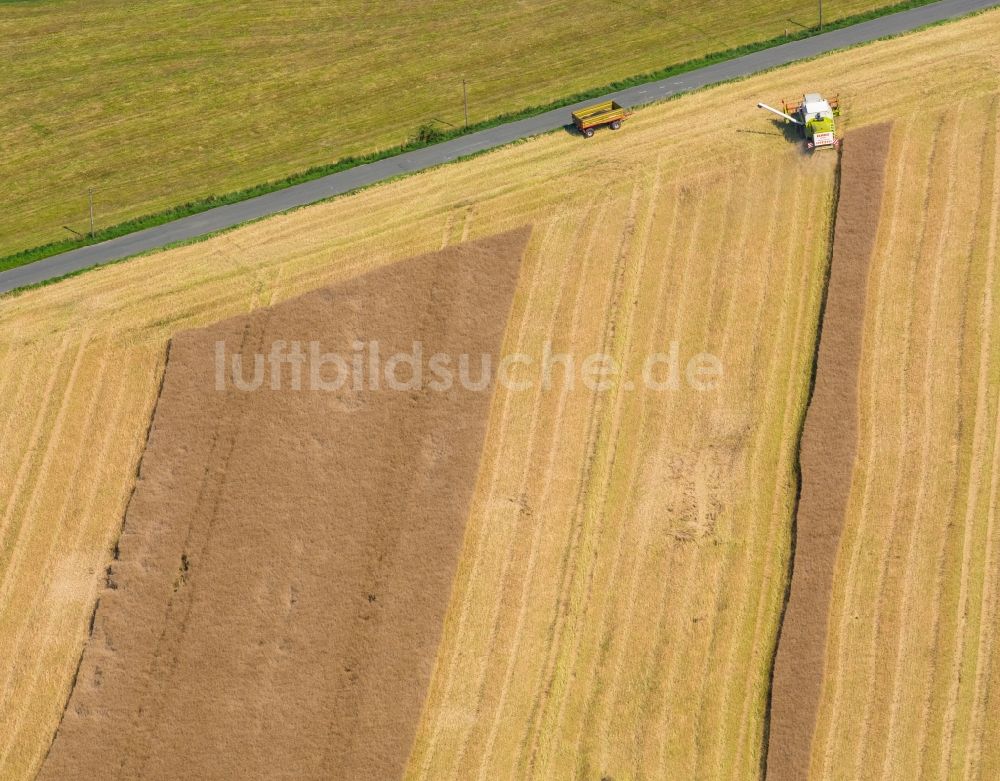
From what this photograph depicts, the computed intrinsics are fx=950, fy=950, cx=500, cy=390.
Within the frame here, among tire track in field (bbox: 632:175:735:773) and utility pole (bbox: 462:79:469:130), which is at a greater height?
utility pole (bbox: 462:79:469:130)

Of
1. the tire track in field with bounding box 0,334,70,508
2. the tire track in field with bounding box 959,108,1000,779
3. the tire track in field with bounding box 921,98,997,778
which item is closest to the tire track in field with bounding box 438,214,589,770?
the tire track in field with bounding box 921,98,997,778

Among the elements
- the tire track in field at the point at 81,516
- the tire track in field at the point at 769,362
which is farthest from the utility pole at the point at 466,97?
the tire track in field at the point at 81,516

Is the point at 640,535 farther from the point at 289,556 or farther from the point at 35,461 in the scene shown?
the point at 35,461

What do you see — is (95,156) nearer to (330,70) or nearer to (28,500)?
(330,70)

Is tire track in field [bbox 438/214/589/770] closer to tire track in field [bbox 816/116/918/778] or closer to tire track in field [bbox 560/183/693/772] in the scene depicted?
tire track in field [bbox 560/183/693/772]

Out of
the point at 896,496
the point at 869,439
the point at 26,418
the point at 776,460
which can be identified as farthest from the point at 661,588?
the point at 26,418

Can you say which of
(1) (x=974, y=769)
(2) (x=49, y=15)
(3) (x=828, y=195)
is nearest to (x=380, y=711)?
(1) (x=974, y=769)
